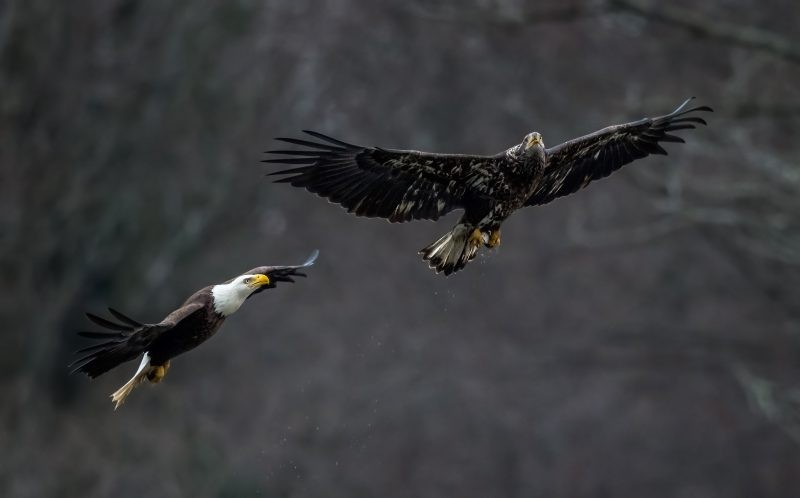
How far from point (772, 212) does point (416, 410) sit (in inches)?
275

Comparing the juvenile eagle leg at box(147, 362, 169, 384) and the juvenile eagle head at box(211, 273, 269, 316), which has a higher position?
the juvenile eagle head at box(211, 273, 269, 316)

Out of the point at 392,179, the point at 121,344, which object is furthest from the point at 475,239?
the point at 121,344

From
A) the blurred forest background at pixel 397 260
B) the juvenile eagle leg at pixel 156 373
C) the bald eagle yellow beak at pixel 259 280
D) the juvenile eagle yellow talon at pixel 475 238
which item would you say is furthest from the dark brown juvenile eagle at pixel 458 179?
the blurred forest background at pixel 397 260

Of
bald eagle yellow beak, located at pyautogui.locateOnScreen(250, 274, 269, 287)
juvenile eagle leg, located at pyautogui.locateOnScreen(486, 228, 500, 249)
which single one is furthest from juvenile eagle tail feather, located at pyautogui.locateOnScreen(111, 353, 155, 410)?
juvenile eagle leg, located at pyautogui.locateOnScreen(486, 228, 500, 249)

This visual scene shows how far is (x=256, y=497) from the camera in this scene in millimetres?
16359

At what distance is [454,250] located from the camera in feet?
24.8

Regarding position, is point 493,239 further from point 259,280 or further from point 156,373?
point 156,373

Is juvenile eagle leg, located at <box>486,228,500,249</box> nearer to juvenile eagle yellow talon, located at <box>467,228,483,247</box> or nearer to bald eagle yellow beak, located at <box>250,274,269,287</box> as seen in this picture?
juvenile eagle yellow talon, located at <box>467,228,483,247</box>

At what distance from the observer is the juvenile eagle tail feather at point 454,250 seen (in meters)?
7.55

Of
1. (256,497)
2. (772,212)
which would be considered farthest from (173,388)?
(772,212)

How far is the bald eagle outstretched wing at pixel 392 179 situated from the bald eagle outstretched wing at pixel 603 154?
34 cm

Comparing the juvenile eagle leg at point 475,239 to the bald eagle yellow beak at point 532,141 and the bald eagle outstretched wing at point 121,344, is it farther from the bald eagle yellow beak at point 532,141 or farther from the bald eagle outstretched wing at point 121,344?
the bald eagle outstretched wing at point 121,344

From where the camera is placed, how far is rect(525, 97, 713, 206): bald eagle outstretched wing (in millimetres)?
7566

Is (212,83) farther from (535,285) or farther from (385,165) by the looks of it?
(385,165)
